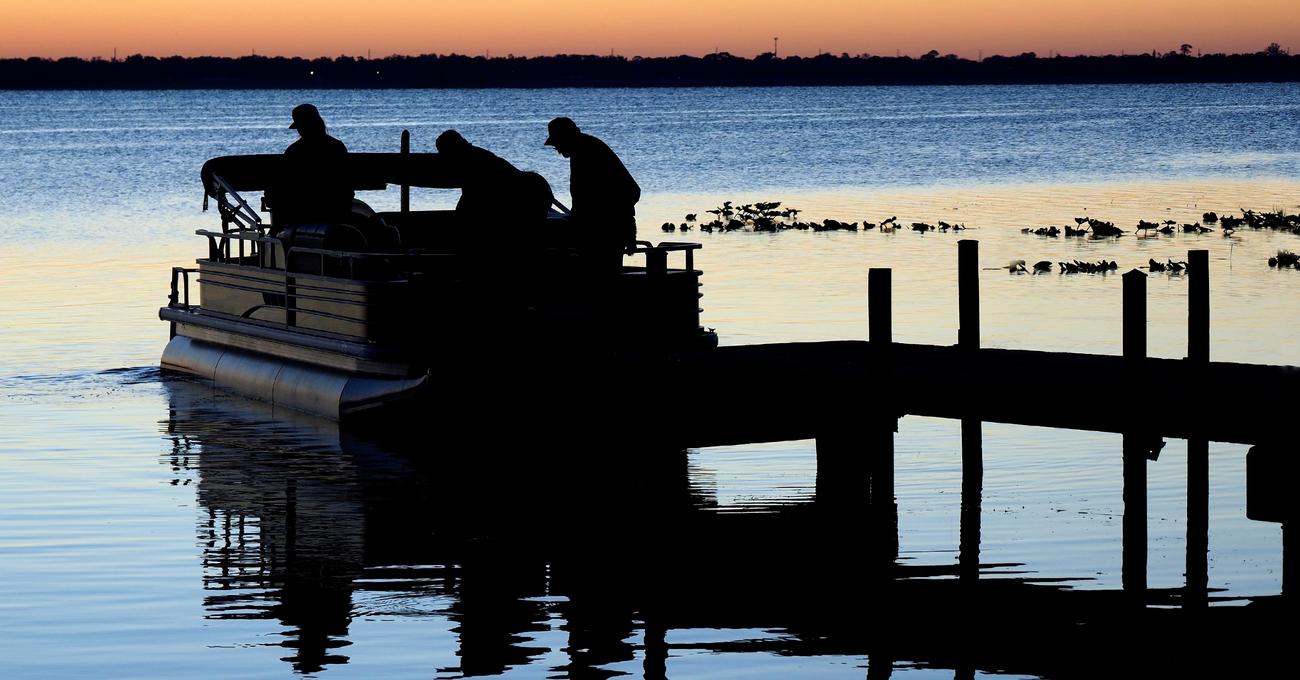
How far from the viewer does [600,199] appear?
16.6 m

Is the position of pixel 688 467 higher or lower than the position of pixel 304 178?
lower

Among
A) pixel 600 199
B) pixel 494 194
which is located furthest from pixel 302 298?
pixel 600 199

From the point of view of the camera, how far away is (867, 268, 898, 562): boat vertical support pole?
1412 cm

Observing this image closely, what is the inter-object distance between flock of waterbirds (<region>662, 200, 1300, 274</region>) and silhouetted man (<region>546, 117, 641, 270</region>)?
602 inches

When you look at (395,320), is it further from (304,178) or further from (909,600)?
(909,600)

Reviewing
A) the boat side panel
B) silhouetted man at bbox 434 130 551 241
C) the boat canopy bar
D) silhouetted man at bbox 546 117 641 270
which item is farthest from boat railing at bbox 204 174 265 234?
silhouetted man at bbox 546 117 641 270

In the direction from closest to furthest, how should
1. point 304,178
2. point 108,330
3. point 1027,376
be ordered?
point 1027,376 < point 304,178 < point 108,330

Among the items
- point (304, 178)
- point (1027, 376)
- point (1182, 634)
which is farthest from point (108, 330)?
point (1182, 634)

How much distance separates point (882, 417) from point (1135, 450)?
182cm

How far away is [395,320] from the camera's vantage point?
1731cm

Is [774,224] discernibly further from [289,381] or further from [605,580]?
[605,580]

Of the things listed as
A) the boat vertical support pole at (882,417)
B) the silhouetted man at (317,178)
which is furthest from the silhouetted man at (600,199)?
the silhouetted man at (317,178)

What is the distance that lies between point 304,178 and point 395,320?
2074 mm

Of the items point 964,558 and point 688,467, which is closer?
point 964,558
